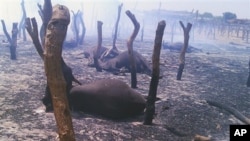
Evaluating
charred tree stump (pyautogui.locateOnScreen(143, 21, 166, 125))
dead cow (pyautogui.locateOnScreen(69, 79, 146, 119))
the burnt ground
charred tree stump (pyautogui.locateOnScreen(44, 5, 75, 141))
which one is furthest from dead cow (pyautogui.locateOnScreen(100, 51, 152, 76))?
charred tree stump (pyautogui.locateOnScreen(44, 5, 75, 141))

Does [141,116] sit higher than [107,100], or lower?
lower

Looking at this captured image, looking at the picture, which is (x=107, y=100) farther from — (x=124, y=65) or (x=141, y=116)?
(x=124, y=65)

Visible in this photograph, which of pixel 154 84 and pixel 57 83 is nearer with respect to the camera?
pixel 57 83

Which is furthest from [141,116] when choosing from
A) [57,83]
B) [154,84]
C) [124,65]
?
[124,65]

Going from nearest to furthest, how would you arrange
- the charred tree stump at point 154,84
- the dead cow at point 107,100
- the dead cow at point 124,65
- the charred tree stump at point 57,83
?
the charred tree stump at point 57,83 < the charred tree stump at point 154,84 < the dead cow at point 107,100 < the dead cow at point 124,65

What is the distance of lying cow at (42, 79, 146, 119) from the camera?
35.0 ft

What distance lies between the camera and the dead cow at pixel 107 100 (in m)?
10.7

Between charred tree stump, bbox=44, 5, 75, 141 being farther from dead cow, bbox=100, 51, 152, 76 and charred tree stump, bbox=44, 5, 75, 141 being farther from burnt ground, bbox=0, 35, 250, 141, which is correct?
dead cow, bbox=100, 51, 152, 76

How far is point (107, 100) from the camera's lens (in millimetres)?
10727

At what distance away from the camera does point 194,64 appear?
24984 mm

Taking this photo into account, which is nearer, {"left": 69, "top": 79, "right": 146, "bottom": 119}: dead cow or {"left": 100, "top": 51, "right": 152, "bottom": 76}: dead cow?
{"left": 69, "top": 79, "right": 146, "bottom": 119}: dead cow

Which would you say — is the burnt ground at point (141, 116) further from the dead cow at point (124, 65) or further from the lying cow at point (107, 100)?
the dead cow at point (124, 65)

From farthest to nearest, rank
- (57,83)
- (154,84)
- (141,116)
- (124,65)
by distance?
1. (124,65)
2. (141,116)
3. (154,84)
4. (57,83)

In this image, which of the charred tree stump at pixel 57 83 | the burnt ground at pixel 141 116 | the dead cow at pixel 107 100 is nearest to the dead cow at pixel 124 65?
the burnt ground at pixel 141 116
